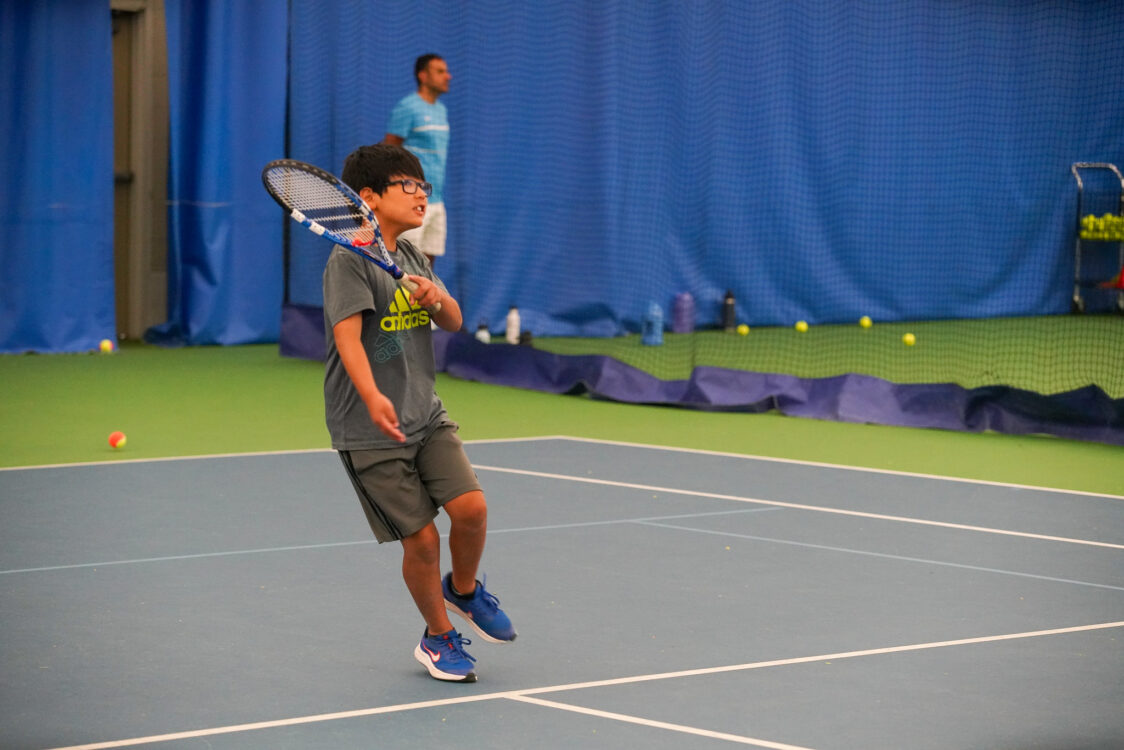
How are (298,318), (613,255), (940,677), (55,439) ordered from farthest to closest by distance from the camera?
(613,255)
(298,318)
(55,439)
(940,677)

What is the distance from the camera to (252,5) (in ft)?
36.1

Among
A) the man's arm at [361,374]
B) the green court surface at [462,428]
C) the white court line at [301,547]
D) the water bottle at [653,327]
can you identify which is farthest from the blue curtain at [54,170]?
the man's arm at [361,374]

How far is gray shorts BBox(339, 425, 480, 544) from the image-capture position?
3230 mm

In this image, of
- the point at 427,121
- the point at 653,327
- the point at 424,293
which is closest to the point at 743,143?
the point at 653,327

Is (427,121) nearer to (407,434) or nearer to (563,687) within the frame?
(407,434)

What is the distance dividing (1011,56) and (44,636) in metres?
12.6

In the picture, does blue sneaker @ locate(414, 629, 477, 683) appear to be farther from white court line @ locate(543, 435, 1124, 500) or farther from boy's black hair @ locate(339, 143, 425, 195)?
white court line @ locate(543, 435, 1124, 500)

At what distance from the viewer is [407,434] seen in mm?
3232

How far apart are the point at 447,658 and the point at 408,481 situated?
1.29 feet

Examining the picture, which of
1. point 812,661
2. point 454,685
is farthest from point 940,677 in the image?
point 454,685

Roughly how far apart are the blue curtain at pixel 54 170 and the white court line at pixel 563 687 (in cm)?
813

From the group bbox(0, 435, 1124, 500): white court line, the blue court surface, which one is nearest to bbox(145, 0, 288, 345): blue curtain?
bbox(0, 435, 1124, 500): white court line

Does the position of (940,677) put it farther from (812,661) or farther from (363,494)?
(363,494)

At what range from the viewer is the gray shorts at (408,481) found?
3.23 m
